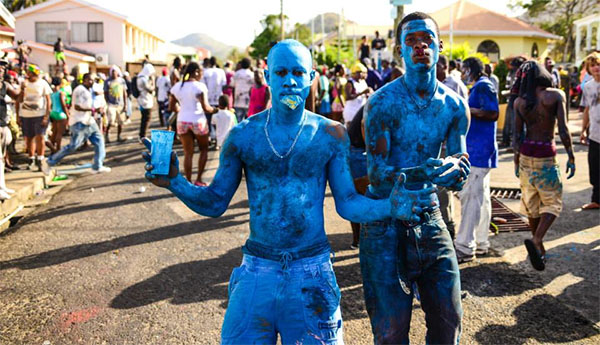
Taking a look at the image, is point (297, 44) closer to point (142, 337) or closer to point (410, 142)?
point (410, 142)

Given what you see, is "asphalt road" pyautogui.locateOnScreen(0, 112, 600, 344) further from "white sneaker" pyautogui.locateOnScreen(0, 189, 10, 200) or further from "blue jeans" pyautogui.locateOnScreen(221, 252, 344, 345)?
"blue jeans" pyautogui.locateOnScreen(221, 252, 344, 345)

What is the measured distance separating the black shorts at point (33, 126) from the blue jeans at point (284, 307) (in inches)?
396

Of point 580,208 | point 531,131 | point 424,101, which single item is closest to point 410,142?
point 424,101

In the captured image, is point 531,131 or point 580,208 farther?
point 580,208

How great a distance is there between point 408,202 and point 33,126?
10703 mm

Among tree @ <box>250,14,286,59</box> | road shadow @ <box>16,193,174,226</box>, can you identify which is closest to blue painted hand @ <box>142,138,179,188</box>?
road shadow @ <box>16,193,174,226</box>

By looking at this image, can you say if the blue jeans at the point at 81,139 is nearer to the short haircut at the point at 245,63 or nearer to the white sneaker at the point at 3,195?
the white sneaker at the point at 3,195

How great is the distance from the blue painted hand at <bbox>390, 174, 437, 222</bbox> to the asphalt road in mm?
2150

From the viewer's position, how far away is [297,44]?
8.79 ft

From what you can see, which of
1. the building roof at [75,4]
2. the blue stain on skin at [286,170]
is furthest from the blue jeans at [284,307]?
the building roof at [75,4]

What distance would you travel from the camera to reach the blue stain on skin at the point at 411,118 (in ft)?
10.2

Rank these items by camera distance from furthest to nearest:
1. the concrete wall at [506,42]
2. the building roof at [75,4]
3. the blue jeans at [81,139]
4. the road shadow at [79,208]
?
the building roof at [75,4] < the concrete wall at [506,42] < the blue jeans at [81,139] < the road shadow at [79,208]

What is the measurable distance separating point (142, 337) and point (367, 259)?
83.3 inches

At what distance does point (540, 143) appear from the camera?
225 inches
